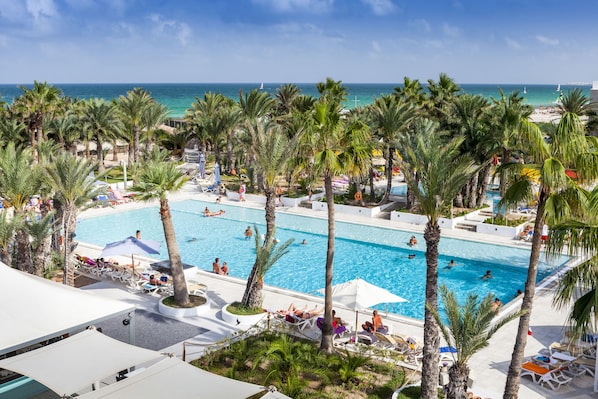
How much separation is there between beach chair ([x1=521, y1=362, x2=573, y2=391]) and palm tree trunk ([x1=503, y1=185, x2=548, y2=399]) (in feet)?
6.81

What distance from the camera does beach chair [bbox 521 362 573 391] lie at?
11570 millimetres

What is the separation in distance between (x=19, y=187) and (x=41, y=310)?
8143mm

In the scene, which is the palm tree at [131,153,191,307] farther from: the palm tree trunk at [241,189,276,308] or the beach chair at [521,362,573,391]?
the beach chair at [521,362,573,391]

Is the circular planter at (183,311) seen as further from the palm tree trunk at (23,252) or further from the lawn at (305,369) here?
the palm tree trunk at (23,252)

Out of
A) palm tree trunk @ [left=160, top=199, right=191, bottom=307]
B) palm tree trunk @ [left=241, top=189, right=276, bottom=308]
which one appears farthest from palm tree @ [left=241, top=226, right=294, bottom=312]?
palm tree trunk @ [left=160, top=199, right=191, bottom=307]

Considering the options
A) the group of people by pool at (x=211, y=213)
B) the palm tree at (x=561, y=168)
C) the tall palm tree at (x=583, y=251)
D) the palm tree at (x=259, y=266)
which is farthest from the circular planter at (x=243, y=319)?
the group of people by pool at (x=211, y=213)

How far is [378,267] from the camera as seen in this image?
2227cm

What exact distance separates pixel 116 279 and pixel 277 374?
9.15m

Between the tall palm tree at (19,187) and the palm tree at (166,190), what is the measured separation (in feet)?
15.0

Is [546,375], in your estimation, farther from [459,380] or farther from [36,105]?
[36,105]

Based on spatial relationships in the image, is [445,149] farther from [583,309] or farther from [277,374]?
[277,374]

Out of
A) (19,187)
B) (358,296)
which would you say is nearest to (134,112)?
(19,187)

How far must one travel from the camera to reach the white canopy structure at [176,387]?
25.1 feet

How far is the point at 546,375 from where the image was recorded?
11625 mm
